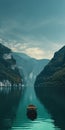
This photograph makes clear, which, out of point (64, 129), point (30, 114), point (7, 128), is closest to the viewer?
point (30, 114)

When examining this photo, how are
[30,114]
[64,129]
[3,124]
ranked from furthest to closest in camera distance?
[3,124]
[64,129]
[30,114]

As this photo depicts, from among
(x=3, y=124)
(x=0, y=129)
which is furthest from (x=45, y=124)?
(x=0, y=129)

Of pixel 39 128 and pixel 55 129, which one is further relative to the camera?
pixel 39 128

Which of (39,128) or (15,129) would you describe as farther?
(39,128)

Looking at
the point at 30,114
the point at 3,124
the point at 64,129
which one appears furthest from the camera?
the point at 3,124

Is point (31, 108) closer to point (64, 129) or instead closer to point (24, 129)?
point (64, 129)

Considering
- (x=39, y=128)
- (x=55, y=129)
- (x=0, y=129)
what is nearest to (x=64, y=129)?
(x=55, y=129)

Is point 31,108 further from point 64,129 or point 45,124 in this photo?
point 45,124

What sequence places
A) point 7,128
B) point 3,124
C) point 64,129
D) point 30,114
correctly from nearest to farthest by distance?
point 30,114 → point 64,129 → point 7,128 → point 3,124
